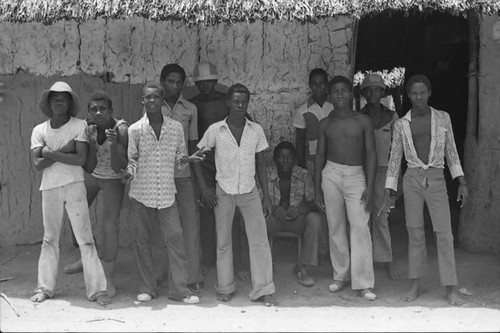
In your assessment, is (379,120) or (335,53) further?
(335,53)

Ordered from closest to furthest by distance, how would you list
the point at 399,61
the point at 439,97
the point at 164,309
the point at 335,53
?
the point at 164,309, the point at 335,53, the point at 439,97, the point at 399,61

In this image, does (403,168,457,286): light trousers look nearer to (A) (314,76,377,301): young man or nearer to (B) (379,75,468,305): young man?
(B) (379,75,468,305): young man

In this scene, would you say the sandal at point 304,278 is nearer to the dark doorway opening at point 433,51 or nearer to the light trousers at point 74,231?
the light trousers at point 74,231

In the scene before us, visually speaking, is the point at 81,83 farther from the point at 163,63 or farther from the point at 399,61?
the point at 399,61

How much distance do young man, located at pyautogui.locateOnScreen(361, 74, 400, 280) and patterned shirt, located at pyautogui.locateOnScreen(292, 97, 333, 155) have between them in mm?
372

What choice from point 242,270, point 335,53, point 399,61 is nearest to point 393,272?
point 242,270

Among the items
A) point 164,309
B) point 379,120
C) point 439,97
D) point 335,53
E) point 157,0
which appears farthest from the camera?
point 439,97

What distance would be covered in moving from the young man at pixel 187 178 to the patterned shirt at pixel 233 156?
0.26m

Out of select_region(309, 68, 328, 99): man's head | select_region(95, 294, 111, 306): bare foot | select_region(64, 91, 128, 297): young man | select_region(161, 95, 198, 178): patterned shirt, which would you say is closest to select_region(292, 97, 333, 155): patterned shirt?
select_region(309, 68, 328, 99): man's head

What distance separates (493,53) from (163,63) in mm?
3244

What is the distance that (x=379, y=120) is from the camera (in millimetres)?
5883

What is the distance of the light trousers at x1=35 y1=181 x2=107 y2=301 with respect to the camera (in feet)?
17.1

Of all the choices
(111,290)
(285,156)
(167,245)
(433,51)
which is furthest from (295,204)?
(433,51)

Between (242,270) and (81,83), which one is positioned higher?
(81,83)
